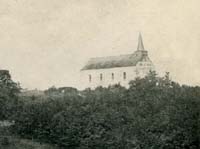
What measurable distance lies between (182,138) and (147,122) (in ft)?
1.88

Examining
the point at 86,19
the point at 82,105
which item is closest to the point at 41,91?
the point at 82,105

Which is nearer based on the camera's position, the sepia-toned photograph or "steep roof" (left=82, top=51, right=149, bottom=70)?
the sepia-toned photograph

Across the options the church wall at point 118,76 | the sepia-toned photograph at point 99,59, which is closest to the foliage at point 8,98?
the sepia-toned photograph at point 99,59

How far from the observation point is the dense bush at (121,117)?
7.21 m

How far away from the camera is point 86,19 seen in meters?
8.23

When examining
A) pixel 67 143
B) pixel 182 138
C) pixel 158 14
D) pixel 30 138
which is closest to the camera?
pixel 182 138

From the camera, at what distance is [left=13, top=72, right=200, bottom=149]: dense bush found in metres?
7.21

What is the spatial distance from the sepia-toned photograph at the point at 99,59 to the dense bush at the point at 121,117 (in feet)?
0.05

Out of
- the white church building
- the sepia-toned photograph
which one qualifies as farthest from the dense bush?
the white church building

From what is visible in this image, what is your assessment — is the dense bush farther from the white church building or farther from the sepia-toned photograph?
the white church building

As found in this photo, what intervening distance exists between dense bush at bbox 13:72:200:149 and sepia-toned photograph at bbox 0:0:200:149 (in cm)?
1

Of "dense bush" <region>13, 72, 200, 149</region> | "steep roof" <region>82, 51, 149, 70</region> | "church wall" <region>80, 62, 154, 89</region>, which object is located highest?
"steep roof" <region>82, 51, 149, 70</region>

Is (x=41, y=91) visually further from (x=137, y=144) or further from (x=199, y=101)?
(x=199, y=101)

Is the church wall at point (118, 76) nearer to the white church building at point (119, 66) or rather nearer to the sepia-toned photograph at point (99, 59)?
the white church building at point (119, 66)
